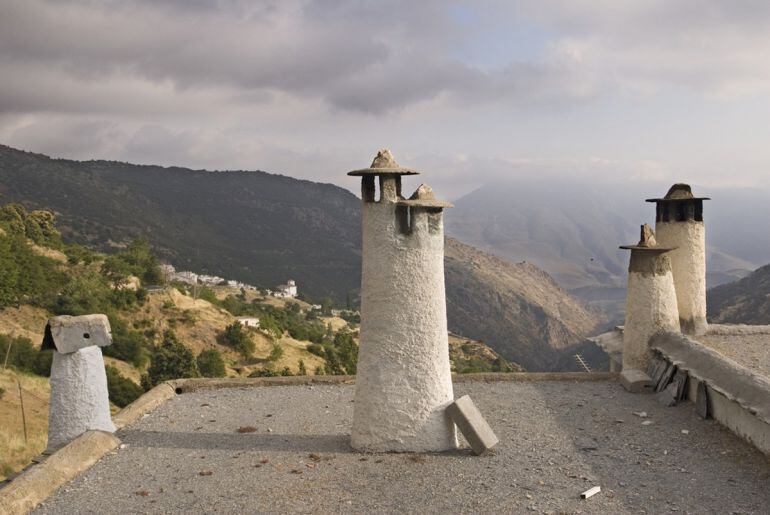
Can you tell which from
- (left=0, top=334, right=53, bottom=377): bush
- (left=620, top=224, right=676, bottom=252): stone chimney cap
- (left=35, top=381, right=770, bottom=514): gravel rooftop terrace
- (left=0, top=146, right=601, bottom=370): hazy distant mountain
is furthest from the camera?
(left=0, top=146, right=601, bottom=370): hazy distant mountain

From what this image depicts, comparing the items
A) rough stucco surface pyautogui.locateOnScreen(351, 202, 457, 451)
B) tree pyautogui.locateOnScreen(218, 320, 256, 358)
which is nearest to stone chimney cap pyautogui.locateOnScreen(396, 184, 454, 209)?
rough stucco surface pyautogui.locateOnScreen(351, 202, 457, 451)

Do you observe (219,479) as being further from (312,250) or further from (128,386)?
(312,250)

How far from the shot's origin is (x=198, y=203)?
117m

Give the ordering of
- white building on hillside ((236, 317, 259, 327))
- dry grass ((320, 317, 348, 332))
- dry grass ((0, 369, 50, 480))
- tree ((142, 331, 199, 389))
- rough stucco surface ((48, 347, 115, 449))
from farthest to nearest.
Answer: dry grass ((320, 317, 348, 332))
white building on hillside ((236, 317, 259, 327))
tree ((142, 331, 199, 389))
dry grass ((0, 369, 50, 480))
rough stucco surface ((48, 347, 115, 449))

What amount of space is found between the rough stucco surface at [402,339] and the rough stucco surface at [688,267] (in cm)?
771

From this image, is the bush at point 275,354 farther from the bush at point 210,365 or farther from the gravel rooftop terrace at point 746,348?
the gravel rooftop terrace at point 746,348

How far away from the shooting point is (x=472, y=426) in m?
8.45

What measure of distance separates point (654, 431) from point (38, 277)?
4139 cm

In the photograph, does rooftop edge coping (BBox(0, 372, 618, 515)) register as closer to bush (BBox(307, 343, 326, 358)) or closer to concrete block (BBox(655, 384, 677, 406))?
concrete block (BBox(655, 384, 677, 406))

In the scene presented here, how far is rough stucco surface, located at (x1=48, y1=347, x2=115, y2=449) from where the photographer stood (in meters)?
9.09

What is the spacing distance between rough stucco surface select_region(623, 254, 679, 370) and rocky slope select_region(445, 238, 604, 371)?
70793 millimetres

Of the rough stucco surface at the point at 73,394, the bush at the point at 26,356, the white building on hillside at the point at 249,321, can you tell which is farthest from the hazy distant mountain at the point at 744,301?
the rough stucco surface at the point at 73,394

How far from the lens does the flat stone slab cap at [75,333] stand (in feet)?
29.1

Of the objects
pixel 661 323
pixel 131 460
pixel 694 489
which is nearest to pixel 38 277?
pixel 131 460
